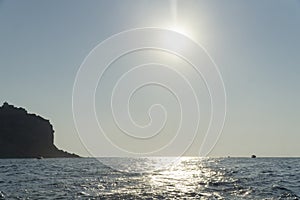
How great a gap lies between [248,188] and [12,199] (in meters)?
17.6

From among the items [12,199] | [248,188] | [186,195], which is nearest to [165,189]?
[186,195]

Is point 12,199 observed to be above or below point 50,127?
below

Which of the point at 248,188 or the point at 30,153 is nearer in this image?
the point at 248,188

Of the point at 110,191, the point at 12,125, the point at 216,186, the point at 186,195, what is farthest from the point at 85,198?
the point at 12,125

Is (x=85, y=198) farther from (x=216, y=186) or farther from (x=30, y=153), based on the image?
(x=30, y=153)

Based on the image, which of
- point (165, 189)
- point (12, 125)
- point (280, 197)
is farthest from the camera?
point (12, 125)

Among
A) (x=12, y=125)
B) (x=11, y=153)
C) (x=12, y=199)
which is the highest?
(x=12, y=125)

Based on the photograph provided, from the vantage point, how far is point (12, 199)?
23.9 metres

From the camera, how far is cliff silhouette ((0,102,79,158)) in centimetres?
18538

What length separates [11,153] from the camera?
186 meters

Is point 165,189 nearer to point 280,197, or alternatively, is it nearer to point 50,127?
point 280,197

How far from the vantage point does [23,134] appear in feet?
631

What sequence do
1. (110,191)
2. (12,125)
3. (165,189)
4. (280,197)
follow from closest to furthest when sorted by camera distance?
(280,197)
(110,191)
(165,189)
(12,125)

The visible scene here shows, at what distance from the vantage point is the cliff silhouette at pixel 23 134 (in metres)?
185
